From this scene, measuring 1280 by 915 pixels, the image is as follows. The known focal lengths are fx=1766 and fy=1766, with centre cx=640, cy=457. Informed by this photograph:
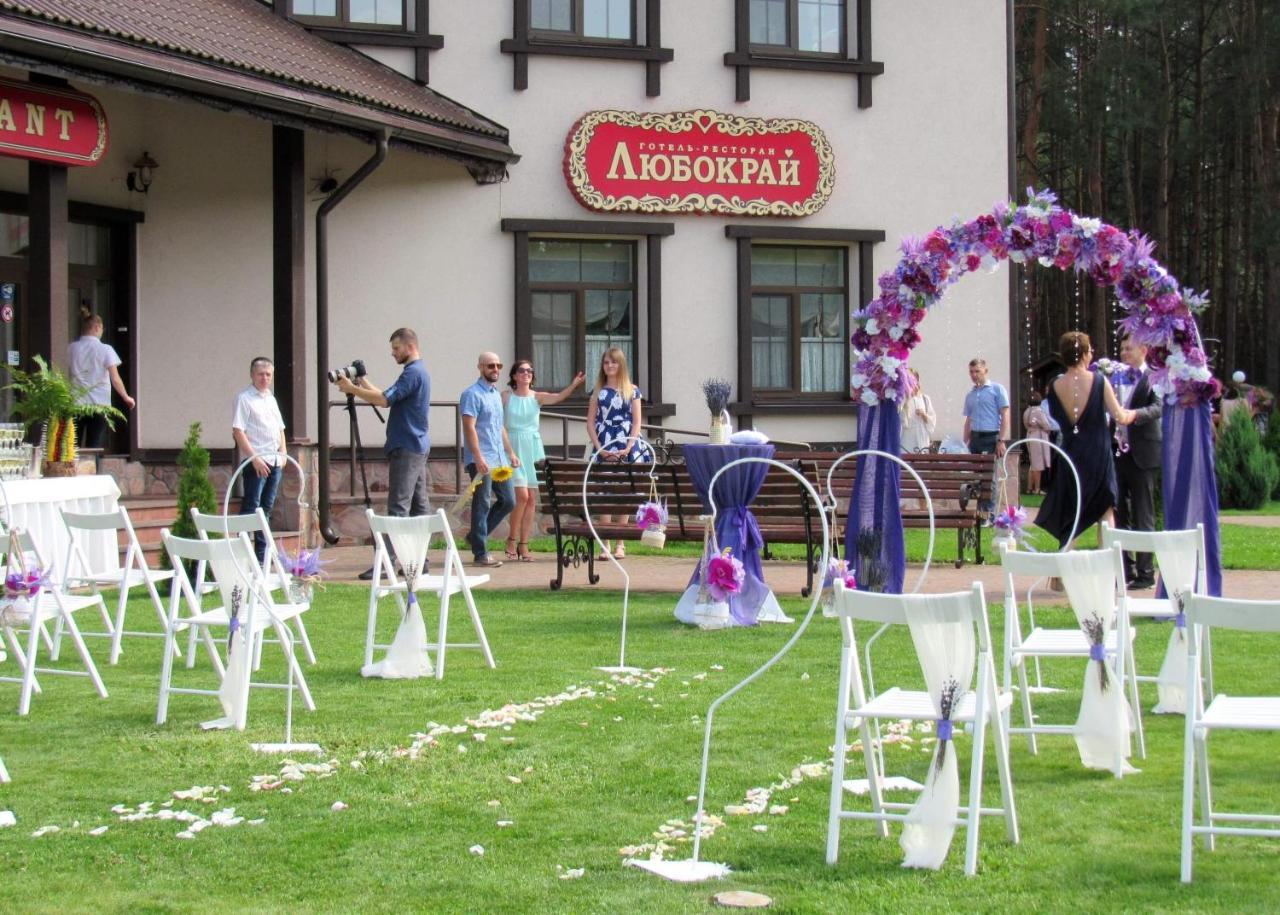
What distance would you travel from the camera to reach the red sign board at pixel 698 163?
722 inches

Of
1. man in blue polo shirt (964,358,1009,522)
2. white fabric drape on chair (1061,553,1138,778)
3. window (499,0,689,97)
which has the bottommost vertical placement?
white fabric drape on chair (1061,553,1138,778)

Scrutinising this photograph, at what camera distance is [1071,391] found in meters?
11.7

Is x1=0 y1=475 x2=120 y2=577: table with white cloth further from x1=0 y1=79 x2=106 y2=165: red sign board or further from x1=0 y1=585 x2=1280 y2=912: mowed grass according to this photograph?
x1=0 y1=79 x2=106 y2=165: red sign board

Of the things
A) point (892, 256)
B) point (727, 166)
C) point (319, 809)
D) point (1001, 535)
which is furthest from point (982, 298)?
point (319, 809)

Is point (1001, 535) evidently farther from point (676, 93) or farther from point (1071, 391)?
point (676, 93)

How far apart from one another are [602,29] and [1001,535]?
406 inches

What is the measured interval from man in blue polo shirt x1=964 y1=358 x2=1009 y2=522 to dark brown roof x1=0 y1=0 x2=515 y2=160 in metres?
5.41

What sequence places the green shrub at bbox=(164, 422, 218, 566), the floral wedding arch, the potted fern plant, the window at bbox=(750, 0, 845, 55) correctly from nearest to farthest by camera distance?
the floral wedding arch < the green shrub at bbox=(164, 422, 218, 566) < the potted fern plant < the window at bbox=(750, 0, 845, 55)

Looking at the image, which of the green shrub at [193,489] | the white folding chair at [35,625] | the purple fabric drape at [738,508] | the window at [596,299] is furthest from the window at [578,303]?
the white folding chair at [35,625]

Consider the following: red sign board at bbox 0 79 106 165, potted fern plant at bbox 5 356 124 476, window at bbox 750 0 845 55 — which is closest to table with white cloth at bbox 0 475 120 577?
potted fern plant at bbox 5 356 124 476

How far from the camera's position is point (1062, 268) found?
33.0 ft

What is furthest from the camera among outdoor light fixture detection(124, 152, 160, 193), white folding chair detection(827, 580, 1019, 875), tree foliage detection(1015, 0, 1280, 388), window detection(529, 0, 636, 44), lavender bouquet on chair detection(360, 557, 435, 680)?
tree foliage detection(1015, 0, 1280, 388)

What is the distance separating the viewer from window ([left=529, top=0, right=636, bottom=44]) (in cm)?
1845

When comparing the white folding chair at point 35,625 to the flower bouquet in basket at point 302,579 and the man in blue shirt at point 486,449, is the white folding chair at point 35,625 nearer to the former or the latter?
the flower bouquet in basket at point 302,579
